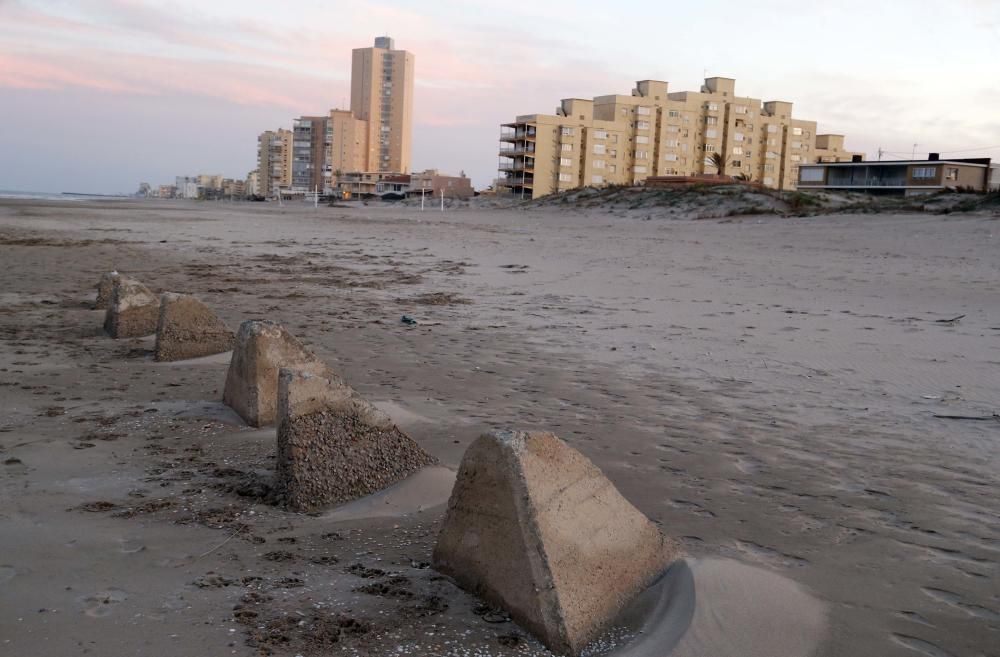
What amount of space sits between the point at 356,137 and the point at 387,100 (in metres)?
17.4

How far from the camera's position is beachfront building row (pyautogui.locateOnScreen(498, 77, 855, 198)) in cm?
8394

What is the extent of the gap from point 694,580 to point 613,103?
89.6m

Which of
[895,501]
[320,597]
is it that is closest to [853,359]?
[895,501]

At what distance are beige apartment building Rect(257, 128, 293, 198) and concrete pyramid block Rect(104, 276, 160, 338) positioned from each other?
151263mm

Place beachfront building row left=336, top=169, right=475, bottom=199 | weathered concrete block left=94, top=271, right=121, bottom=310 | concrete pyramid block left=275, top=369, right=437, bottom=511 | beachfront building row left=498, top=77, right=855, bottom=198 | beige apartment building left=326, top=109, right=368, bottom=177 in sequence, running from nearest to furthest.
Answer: concrete pyramid block left=275, top=369, right=437, bottom=511 → weathered concrete block left=94, top=271, right=121, bottom=310 → beachfront building row left=498, top=77, right=855, bottom=198 → beachfront building row left=336, top=169, right=475, bottom=199 → beige apartment building left=326, top=109, right=368, bottom=177

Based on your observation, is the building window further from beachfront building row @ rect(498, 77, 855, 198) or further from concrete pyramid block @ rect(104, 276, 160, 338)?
concrete pyramid block @ rect(104, 276, 160, 338)

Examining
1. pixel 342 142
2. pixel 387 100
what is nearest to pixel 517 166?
pixel 342 142

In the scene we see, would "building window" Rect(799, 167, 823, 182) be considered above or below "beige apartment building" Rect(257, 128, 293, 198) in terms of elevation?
below

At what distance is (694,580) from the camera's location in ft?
9.92

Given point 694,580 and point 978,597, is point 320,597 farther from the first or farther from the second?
point 978,597

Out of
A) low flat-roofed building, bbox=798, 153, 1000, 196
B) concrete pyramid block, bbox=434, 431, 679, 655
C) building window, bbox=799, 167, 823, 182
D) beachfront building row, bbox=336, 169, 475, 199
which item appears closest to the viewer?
concrete pyramid block, bbox=434, 431, 679, 655

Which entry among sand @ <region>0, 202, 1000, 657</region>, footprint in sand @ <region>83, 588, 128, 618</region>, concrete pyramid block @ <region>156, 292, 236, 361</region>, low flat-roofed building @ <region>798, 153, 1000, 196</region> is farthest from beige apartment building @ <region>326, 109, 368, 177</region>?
footprint in sand @ <region>83, 588, 128, 618</region>

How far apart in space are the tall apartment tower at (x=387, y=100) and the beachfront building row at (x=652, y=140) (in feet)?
285

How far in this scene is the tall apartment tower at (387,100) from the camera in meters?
171
